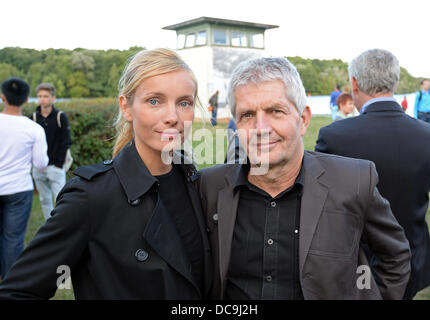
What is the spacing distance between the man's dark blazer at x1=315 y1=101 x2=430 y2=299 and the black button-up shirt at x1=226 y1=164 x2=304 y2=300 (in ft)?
3.11

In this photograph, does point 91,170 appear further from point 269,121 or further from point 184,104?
point 269,121

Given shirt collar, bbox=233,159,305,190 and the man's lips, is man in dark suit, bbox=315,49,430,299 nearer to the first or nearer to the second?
shirt collar, bbox=233,159,305,190

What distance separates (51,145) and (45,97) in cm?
79

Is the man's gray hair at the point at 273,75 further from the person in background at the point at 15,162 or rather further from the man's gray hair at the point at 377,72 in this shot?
the person in background at the point at 15,162

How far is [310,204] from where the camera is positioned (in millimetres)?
1903

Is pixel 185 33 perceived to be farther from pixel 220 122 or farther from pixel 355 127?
pixel 355 127

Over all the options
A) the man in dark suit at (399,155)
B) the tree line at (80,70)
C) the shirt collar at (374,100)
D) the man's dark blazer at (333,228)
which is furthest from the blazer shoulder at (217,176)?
the tree line at (80,70)

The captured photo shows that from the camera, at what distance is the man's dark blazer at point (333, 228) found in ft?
6.01

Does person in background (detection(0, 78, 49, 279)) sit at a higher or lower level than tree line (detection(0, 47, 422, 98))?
lower

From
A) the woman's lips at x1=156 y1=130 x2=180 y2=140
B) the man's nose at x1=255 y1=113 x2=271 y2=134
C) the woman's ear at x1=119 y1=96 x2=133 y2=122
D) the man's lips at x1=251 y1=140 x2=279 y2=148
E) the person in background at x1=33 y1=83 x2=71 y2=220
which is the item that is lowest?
the person in background at x1=33 y1=83 x2=71 y2=220

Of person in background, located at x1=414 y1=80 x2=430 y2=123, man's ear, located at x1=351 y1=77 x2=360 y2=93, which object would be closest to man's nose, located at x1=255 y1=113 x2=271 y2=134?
man's ear, located at x1=351 y1=77 x2=360 y2=93

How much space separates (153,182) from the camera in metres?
1.77

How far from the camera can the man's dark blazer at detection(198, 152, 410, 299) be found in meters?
1.83

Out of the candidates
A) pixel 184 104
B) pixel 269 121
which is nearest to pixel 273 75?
pixel 269 121
